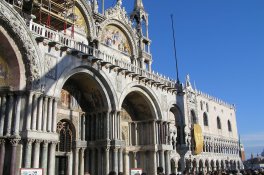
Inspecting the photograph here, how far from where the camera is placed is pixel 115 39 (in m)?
26.3

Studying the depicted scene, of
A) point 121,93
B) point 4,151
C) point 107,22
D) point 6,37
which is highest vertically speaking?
point 107,22

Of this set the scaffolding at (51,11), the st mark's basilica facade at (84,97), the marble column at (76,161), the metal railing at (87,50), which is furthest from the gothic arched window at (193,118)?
the scaffolding at (51,11)

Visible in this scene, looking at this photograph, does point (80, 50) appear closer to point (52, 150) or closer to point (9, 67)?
point (9, 67)

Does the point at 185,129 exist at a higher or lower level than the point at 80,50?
lower

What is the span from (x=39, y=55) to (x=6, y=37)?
6.28 feet

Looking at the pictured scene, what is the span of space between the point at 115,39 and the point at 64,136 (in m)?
10.1

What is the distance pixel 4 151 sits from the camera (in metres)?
14.3

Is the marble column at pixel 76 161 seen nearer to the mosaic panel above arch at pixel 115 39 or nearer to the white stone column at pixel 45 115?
the white stone column at pixel 45 115

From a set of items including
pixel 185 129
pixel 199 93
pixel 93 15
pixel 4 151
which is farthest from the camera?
pixel 199 93

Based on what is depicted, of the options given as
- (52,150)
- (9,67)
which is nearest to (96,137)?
(52,150)

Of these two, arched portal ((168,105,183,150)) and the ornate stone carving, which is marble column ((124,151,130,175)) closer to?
arched portal ((168,105,183,150))

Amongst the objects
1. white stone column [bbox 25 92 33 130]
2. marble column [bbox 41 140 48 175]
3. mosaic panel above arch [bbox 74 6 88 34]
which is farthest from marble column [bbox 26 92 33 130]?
mosaic panel above arch [bbox 74 6 88 34]

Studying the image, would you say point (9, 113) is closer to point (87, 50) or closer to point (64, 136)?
point (64, 136)

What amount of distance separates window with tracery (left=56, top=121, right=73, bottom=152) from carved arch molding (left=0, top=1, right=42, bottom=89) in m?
4.55
